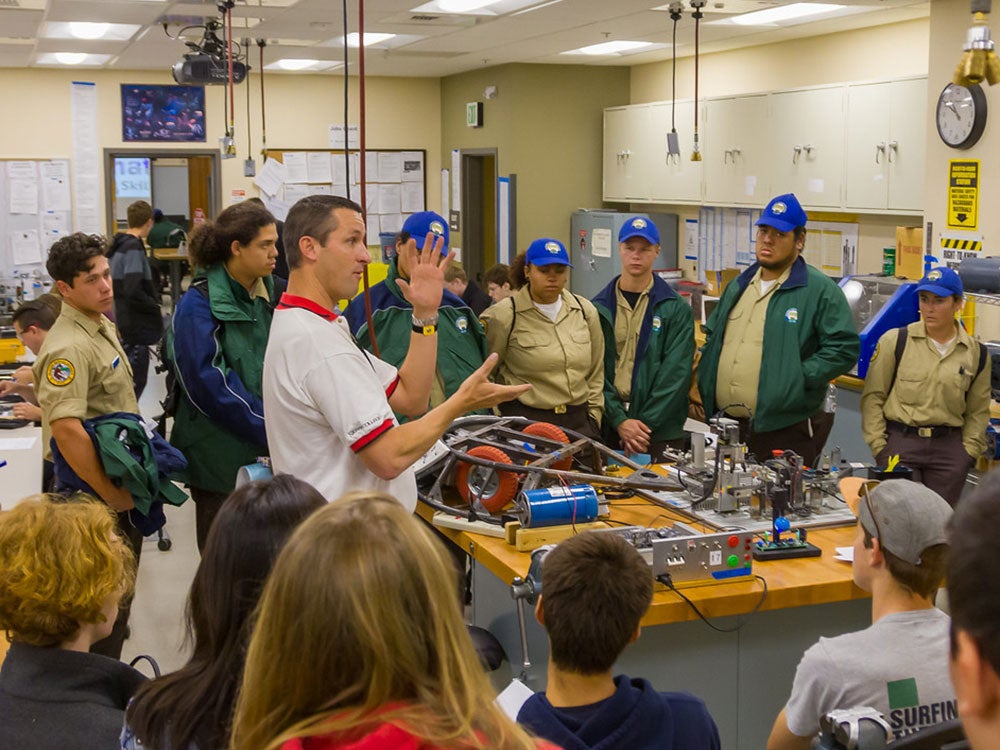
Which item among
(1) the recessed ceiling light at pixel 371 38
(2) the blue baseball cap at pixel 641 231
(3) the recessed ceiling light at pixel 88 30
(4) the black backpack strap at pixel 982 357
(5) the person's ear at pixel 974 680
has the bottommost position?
(4) the black backpack strap at pixel 982 357

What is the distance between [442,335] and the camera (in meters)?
4.13

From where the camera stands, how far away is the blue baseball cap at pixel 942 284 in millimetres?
4688

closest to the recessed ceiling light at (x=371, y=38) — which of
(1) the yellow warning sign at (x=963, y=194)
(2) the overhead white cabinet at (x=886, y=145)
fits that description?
(2) the overhead white cabinet at (x=886, y=145)

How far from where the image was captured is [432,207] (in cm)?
1180

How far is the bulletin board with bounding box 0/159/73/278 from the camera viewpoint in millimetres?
10250

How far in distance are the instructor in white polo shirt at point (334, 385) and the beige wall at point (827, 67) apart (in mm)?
4606

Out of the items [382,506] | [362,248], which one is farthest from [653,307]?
[382,506]

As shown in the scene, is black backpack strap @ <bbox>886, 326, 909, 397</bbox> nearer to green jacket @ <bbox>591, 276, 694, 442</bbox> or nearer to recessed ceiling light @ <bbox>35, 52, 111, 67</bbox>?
green jacket @ <bbox>591, 276, 694, 442</bbox>

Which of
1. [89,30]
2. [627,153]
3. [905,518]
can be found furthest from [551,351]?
[627,153]

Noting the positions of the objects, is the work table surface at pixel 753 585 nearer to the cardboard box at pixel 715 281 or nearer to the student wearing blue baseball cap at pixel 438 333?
the student wearing blue baseball cap at pixel 438 333

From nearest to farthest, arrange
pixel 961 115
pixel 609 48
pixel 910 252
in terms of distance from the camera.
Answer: pixel 961 115 → pixel 910 252 → pixel 609 48

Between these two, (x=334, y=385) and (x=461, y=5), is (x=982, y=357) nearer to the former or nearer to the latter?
(x=334, y=385)

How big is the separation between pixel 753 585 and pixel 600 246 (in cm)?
704

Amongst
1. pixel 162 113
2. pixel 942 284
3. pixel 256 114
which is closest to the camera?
pixel 942 284
